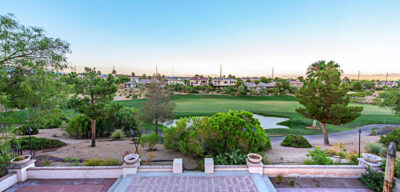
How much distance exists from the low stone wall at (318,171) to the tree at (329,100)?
6561 millimetres

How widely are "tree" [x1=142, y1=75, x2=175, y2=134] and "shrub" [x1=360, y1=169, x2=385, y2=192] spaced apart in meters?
12.3

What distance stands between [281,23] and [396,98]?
38.4 ft

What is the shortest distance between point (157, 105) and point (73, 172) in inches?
374

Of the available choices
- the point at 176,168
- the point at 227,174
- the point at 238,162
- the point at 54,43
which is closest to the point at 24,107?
the point at 54,43

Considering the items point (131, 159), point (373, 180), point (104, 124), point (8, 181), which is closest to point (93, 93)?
point (104, 124)

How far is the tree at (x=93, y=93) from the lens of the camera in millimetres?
10203

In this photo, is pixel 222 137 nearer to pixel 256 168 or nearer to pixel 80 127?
pixel 256 168

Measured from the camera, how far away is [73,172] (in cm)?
546

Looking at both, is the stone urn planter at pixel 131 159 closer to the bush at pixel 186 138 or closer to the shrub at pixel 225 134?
the bush at pixel 186 138

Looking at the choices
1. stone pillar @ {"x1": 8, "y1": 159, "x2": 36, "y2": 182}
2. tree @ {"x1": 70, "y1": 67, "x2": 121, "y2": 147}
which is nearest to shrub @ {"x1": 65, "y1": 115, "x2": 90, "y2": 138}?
tree @ {"x1": 70, "y1": 67, "x2": 121, "y2": 147}

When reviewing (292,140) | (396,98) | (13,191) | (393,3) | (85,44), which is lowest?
(292,140)

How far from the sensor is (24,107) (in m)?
5.24

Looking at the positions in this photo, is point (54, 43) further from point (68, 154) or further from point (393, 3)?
point (393, 3)

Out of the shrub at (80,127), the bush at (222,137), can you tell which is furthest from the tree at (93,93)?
the bush at (222,137)
